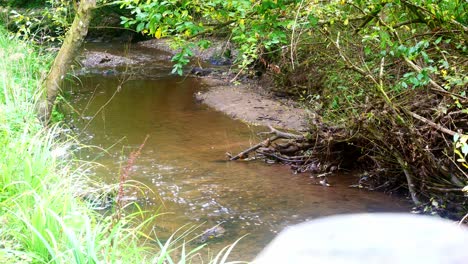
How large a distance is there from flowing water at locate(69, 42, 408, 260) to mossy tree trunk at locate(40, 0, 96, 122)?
876 mm

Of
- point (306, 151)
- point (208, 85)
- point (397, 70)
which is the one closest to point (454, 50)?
point (397, 70)

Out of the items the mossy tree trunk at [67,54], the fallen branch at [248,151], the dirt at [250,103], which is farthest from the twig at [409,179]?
the mossy tree trunk at [67,54]

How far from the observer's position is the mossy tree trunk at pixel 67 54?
602 cm

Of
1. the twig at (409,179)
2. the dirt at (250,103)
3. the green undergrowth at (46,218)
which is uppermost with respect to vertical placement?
the green undergrowth at (46,218)

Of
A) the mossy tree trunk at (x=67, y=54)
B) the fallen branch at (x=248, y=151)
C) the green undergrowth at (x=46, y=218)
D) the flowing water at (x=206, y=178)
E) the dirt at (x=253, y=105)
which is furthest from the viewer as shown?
the dirt at (x=253, y=105)

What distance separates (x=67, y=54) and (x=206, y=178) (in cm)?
229

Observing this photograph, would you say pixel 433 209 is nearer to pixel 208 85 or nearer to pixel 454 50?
pixel 454 50

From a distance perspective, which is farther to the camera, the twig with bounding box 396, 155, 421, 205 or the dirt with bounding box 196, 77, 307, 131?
the dirt with bounding box 196, 77, 307, 131

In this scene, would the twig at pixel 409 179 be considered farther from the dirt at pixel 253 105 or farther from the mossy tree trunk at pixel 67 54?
the mossy tree trunk at pixel 67 54

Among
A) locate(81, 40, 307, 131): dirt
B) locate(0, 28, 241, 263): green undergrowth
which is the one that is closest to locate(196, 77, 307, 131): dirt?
locate(81, 40, 307, 131): dirt

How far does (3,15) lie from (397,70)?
11.2 m

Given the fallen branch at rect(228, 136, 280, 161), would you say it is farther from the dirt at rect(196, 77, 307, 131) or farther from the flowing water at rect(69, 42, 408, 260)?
the dirt at rect(196, 77, 307, 131)

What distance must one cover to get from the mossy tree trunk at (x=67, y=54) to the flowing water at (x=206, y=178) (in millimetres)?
876

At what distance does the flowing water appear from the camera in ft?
18.2
